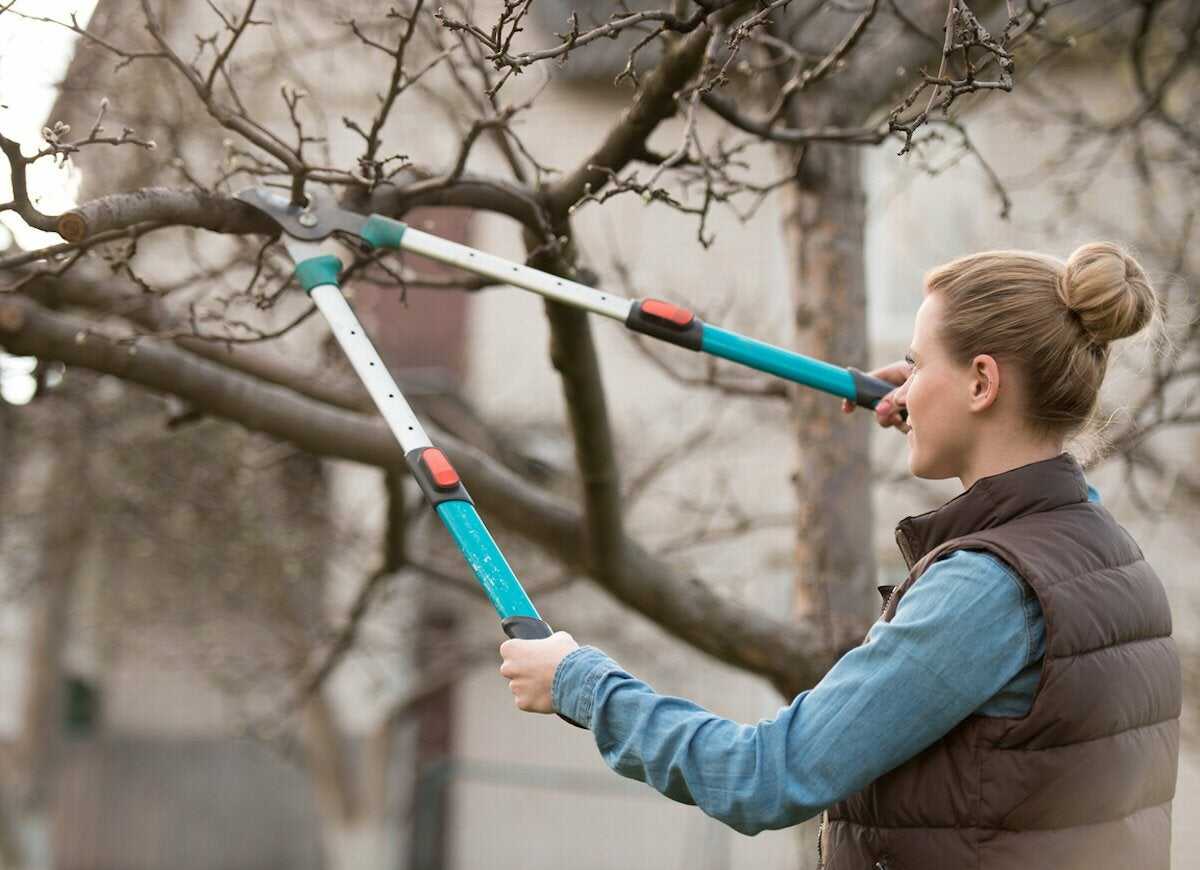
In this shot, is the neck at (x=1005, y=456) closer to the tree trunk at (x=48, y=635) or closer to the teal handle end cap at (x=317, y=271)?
the teal handle end cap at (x=317, y=271)

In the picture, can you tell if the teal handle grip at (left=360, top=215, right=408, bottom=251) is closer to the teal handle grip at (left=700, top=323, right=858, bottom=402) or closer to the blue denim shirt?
the teal handle grip at (left=700, top=323, right=858, bottom=402)

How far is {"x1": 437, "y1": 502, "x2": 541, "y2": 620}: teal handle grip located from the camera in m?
2.11

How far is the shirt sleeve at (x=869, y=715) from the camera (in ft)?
5.66

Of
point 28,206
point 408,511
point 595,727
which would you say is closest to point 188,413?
point 408,511

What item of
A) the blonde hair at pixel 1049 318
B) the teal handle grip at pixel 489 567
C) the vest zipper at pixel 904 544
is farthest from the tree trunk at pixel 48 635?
the blonde hair at pixel 1049 318

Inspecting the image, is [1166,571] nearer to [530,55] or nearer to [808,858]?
[808,858]

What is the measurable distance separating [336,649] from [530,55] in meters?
4.27

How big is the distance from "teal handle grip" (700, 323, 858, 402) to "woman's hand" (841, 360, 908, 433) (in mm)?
107

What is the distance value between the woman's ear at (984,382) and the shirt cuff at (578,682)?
61cm

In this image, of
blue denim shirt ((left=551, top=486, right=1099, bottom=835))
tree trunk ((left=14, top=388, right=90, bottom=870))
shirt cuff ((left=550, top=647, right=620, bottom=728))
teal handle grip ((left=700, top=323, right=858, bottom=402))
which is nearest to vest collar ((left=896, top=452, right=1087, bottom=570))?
blue denim shirt ((left=551, top=486, right=1099, bottom=835))

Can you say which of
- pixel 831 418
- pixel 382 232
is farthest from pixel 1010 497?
pixel 831 418

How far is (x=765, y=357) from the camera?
2650 mm

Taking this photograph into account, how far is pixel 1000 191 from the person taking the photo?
3.76 meters

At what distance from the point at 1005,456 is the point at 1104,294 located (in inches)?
10.1
